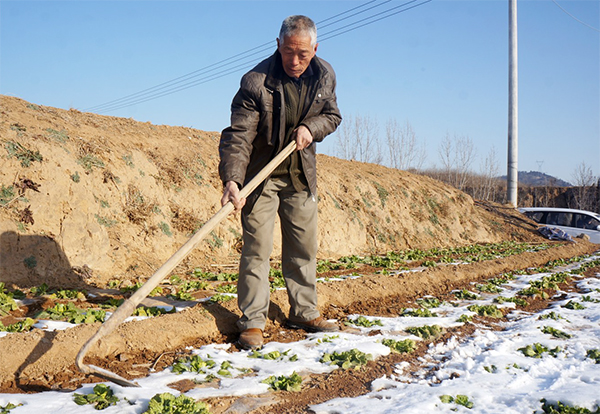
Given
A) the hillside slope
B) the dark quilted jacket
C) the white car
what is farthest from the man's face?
the white car

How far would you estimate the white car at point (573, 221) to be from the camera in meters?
16.2

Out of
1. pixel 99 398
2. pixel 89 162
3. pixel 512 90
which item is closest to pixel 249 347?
pixel 99 398

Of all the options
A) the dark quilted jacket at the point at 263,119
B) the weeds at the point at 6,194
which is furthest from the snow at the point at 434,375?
the weeds at the point at 6,194

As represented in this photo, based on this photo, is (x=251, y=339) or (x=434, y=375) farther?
(x=251, y=339)

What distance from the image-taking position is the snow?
2623 mm

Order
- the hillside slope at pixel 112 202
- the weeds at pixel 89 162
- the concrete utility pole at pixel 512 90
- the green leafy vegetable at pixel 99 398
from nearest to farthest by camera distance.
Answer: the green leafy vegetable at pixel 99 398
the hillside slope at pixel 112 202
the weeds at pixel 89 162
the concrete utility pole at pixel 512 90

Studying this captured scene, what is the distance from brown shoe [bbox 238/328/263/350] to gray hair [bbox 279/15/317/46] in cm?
230

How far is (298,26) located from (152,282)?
2118 mm

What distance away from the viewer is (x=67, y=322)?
4.14 metres

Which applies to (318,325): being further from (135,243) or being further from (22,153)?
(22,153)

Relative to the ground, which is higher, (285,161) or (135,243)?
(285,161)

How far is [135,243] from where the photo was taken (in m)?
8.26

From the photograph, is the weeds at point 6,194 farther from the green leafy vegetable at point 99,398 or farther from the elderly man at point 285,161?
the green leafy vegetable at point 99,398

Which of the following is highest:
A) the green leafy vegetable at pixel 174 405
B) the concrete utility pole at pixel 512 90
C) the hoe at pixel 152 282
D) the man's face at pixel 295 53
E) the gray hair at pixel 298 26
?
the concrete utility pole at pixel 512 90
